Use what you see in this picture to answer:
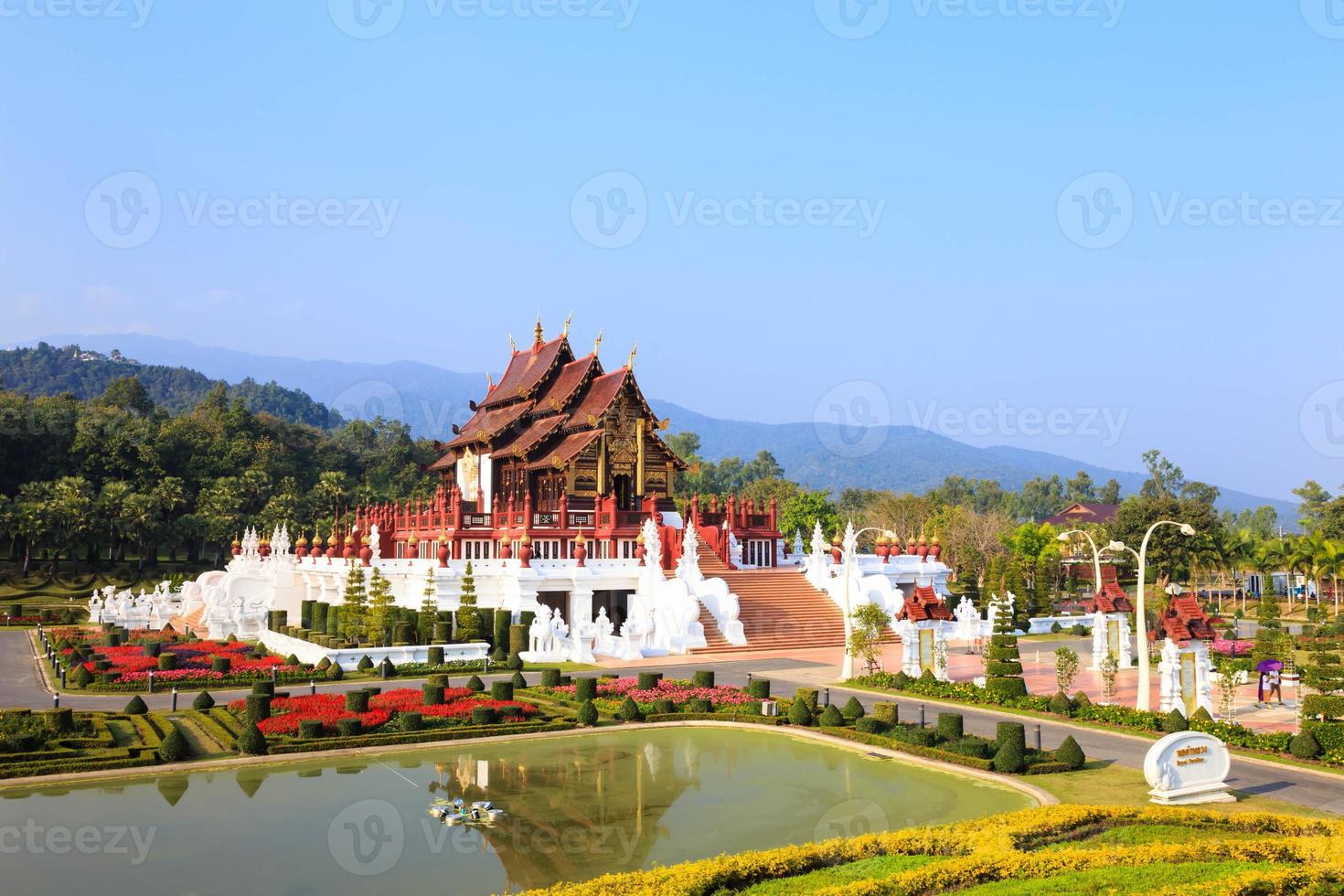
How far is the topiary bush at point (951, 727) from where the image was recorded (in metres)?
23.5

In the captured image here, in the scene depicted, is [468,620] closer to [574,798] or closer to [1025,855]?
[574,798]

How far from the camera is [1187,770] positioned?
19.0 meters

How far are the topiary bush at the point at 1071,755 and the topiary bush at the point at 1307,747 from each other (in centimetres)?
465

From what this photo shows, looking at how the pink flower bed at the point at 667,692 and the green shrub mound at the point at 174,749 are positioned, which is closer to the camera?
the green shrub mound at the point at 174,749

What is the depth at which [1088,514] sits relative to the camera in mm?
136500

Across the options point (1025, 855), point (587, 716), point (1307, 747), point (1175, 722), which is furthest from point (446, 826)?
point (1307, 747)

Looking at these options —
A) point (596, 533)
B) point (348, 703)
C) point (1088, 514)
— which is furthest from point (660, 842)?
point (1088, 514)

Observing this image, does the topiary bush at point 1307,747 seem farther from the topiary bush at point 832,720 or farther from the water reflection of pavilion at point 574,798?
the water reflection of pavilion at point 574,798

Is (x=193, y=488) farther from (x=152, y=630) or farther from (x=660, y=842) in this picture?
(x=660, y=842)

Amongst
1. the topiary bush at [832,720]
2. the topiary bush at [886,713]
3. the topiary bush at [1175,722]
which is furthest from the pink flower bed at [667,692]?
the topiary bush at [1175,722]

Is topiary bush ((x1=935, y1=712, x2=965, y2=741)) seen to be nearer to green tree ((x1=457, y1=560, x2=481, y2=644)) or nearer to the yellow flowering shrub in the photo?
the yellow flowering shrub

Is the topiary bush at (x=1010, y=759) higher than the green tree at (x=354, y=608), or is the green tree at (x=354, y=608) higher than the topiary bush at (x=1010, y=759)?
the green tree at (x=354, y=608)

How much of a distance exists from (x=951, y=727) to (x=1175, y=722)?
517 cm

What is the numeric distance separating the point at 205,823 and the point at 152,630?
41202 mm
